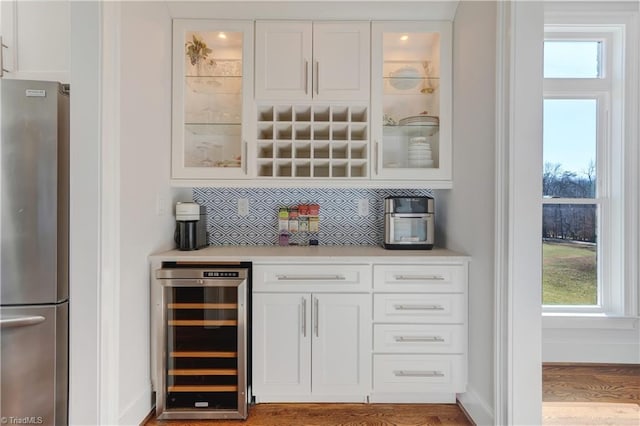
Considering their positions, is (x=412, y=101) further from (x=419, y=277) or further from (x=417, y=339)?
(x=417, y=339)

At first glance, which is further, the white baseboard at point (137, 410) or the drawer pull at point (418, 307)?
the drawer pull at point (418, 307)

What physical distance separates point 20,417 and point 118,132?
4.59ft

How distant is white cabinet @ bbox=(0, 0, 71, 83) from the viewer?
1.77 m

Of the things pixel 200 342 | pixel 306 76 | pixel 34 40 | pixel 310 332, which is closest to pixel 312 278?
pixel 310 332

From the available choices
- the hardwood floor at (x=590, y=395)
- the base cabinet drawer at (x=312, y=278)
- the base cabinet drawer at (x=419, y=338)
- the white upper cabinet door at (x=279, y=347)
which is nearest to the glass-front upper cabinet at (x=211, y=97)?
the base cabinet drawer at (x=312, y=278)

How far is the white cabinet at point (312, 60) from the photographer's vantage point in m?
2.04

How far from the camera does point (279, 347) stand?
180 centimetres

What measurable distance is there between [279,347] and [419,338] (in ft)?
2.66

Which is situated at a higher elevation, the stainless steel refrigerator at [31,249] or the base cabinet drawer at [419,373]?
the stainless steel refrigerator at [31,249]

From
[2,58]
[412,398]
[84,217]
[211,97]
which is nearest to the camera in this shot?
[84,217]

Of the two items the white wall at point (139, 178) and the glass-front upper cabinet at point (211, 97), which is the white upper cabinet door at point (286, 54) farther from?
the white wall at point (139, 178)

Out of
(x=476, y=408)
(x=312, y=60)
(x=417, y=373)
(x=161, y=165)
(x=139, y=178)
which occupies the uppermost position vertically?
(x=312, y=60)

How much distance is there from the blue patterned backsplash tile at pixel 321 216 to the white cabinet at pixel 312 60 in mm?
705

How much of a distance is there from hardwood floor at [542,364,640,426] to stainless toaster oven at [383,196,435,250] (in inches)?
47.5
